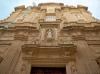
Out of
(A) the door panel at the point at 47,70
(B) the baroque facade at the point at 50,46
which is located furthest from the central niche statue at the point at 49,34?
(A) the door panel at the point at 47,70

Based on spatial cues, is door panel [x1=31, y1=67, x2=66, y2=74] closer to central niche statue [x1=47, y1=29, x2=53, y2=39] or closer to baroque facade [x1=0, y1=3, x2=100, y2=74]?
baroque facade [x1=0, y1=3, x2=100, y2=74]

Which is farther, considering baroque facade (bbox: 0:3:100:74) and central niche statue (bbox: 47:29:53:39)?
central niche statue (bbox: 47:29:53:39)

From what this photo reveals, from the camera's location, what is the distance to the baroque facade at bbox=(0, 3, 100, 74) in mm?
10328

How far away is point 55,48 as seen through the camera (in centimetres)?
1117

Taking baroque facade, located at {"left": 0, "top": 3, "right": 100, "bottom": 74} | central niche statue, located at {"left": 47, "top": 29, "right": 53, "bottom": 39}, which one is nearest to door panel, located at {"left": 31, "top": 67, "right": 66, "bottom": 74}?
baroque facade, located at {"left": 0, "top": 3, "right": 100, "bottom": 74}

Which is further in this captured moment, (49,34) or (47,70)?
(49,34)

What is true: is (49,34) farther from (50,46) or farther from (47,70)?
(47,70)

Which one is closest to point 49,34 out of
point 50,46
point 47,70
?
point 50,46

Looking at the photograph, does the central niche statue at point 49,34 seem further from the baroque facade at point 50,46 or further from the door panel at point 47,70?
the door panel at point 47,70

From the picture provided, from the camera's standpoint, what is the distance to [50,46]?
11297mm

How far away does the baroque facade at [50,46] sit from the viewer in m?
10.3

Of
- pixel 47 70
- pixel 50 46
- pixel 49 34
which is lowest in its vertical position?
pixel 47 70

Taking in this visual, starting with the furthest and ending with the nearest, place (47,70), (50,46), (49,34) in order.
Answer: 1. (49,34)
2. (50,46)
3. (47,70)

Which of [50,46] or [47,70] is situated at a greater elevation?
[50,46]
